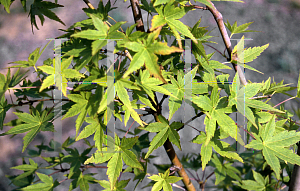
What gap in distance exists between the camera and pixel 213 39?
6.61 ft

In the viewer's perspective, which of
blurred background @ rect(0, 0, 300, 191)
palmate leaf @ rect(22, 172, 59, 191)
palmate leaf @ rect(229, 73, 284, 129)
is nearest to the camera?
palmate leaf @ rect(229, 73, 284, 129)

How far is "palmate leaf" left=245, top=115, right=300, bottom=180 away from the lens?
63cm

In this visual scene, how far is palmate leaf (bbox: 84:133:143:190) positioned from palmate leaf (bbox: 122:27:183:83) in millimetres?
218

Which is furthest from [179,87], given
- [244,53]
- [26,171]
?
[26,171]

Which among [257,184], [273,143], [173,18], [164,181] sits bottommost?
[257,184]

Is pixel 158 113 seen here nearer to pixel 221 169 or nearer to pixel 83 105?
pixel 83 105

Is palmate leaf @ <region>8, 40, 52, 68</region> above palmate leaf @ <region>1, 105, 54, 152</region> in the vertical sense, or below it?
above

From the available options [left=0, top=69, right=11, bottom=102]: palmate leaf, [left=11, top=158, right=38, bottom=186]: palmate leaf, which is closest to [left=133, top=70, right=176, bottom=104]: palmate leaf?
[left=0, top=69, right=11, bottom=102]: palmate leaf

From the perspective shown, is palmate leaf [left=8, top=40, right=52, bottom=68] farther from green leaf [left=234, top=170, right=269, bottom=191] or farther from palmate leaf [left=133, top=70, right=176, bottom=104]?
green leaf [left=234, top=170, right=269, bottom=191]

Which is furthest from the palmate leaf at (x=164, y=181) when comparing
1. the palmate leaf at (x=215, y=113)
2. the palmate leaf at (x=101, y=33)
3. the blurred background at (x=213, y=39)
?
the blurred background at (x=213, y=39)

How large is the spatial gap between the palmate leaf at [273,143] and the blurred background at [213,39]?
1110 mm

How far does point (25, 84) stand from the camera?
2.54 feet

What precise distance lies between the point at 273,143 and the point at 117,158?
1.43 ft

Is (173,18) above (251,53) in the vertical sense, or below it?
above
